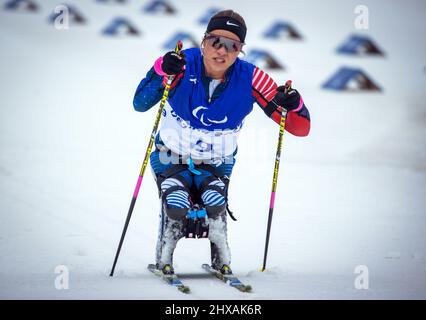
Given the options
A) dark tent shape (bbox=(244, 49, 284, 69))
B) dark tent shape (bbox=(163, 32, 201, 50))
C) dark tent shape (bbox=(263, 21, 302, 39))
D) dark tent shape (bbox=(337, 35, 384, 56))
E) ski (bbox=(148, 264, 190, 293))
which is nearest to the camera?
ski (bbox=(148, 264, 190, 293))

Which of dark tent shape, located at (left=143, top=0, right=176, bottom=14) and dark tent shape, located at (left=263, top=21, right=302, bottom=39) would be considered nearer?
dark tent shape, located at (left=263, top=21, right=302, bottom=39)

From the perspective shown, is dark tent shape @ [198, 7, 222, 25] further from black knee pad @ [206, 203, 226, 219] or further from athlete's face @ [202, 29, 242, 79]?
black knee pad @ [206, 203, 226, 219]

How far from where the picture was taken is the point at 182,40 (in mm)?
19266

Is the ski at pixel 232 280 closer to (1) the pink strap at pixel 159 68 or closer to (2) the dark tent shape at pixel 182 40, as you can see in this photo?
(1) the pink strap at pixel 159 68

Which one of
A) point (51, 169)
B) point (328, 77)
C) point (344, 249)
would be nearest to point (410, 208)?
point (344, 249)

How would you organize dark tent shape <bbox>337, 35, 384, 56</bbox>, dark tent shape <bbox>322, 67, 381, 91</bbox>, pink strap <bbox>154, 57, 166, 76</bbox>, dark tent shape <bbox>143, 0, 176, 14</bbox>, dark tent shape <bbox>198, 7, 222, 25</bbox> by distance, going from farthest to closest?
dark tent shape <bbox>143, 0, 176, 14</bbox> < dark tent shape <bbox>198, 7, 222, 25</bbox> < dark tent shape <bbox>337, 35, 384, 56</bbox> < dark tent shape <bbox>322, 67, 381, 91</bbox> < pink strap <bbox>154, 57, 166, 76</bbox>

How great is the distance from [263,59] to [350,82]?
2.53 metres

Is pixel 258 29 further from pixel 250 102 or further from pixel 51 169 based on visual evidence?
pixel 250 102

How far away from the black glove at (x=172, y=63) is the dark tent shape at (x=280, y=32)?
53.7 ft

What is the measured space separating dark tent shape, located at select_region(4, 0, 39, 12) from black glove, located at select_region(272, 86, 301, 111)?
18811 millimetres

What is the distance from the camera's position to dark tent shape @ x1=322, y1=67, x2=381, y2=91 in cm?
1559

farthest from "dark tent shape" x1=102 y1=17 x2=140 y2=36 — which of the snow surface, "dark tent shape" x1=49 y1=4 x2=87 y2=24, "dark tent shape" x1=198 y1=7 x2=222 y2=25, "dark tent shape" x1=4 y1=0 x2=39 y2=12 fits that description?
"dark tent shape" x1=4 y1=0 x2=39 y2=12

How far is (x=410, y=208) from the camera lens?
296 inches

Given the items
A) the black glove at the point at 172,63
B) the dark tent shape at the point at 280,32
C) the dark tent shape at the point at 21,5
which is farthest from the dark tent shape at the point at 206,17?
the black glove at the point at 172,63
